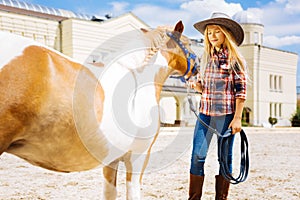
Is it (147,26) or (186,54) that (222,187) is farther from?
(147,26)

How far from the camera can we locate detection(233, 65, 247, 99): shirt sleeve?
3002 mm

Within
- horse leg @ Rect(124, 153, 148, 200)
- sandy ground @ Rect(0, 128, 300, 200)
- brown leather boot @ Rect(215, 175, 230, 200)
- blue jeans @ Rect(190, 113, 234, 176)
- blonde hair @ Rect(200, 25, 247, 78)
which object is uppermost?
blonde hair @ Rect(200, 25, 247, 78)

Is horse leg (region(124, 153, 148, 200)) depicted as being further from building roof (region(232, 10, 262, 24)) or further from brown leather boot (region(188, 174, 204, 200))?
building roof (region(232, 10, 262, 24))

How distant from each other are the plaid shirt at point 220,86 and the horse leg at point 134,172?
2.48 ft

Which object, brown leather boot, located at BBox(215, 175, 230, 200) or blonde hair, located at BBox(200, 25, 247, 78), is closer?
blonde hair, located at BBox(200, 25, 247, 78)

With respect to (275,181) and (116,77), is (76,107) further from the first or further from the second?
(275,181)

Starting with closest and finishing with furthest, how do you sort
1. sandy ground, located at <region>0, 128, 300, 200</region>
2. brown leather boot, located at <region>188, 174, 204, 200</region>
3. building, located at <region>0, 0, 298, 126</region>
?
brown leather boot, located at <region>188, 174, 204, 200</region> → sandy ground, located at <region>0, 128, 300, 200</region> → building, located at <region>0, 0, 298, 126</region>

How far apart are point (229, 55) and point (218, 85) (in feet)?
0.83

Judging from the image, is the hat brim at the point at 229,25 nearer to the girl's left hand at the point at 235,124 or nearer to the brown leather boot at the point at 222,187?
the girl's left hand at the point at 235,124

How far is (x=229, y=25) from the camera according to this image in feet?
10.1

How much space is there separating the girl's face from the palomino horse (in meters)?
0.45

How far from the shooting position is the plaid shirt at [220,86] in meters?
3.10

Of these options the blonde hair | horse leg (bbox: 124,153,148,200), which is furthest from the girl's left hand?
horse leg (bbox: 124,153,148,200)

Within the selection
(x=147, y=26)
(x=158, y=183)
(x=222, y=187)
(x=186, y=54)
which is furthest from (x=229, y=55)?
(x=147, y=26)
